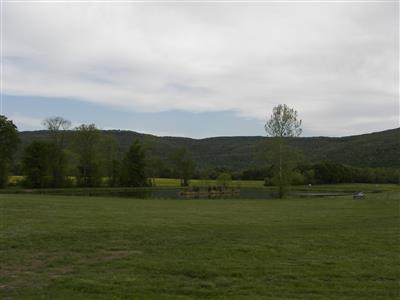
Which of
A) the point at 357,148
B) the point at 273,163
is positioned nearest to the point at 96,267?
the point at 273,163

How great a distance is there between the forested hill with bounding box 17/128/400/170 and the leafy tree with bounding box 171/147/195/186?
2.90 metres

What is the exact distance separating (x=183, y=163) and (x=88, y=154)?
1004 inches

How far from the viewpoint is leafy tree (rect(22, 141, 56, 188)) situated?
71.1 metres

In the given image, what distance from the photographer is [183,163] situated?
101438 millimetres

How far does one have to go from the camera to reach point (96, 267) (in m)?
9.25

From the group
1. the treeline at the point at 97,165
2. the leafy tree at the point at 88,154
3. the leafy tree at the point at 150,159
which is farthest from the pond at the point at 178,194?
the leafy tree at the point at 150,159

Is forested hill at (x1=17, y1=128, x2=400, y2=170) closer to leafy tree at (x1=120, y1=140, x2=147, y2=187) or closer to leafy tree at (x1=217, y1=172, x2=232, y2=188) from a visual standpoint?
leafy tree at (x1=120, y1=140, x2=147, y2=187)

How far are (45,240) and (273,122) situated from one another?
40.4 metres

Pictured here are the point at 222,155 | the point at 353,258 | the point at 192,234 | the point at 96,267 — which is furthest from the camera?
the point at 222,155

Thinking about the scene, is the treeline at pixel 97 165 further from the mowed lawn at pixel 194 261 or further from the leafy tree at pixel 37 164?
the mowed lawn at pixel 194 261

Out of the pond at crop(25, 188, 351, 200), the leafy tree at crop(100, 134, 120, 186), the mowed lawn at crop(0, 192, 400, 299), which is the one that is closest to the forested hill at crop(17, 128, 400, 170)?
the leafy tree at crop(100, 134, 120, 186)

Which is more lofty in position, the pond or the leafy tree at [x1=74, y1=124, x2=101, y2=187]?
the leafy tree at [x1=74, y1=124, x2=101, y2=187]

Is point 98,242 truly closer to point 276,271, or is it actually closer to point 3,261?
point 3,261

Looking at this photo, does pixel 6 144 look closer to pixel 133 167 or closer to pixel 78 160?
pixel 78 160
